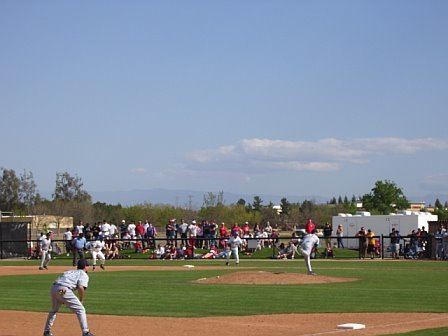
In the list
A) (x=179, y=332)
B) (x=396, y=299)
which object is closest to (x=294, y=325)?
(x=179, y=332)

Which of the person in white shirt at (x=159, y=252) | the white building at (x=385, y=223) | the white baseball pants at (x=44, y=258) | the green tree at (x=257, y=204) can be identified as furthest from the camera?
the green tree at (x=257, y=204)

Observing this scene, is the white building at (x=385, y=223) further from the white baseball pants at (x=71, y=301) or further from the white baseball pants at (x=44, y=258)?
the white baseball pants at (x=71, y=301)

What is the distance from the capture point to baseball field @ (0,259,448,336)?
18.9 meters

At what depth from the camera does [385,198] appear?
113 m

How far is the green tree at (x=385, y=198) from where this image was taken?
113125 mm

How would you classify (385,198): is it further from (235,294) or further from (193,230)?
(235,294)

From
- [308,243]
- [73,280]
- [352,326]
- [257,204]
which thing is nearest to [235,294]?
[308,243]

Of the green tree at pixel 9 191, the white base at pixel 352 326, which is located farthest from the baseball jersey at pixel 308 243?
the green tree at pixel 9 191

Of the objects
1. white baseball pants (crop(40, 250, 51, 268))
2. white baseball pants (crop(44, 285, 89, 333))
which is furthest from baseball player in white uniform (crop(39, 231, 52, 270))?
white baseball pants (crop(44, 285, 89, 333))

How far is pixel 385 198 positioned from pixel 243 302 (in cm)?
9139

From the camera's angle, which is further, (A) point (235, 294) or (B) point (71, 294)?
(A) point (235, 294)

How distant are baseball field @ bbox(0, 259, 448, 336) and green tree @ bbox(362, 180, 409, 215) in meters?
74.7

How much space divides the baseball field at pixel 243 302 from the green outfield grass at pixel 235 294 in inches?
1.0

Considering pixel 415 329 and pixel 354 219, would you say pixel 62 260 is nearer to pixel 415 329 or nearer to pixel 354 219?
pixel 354 219
